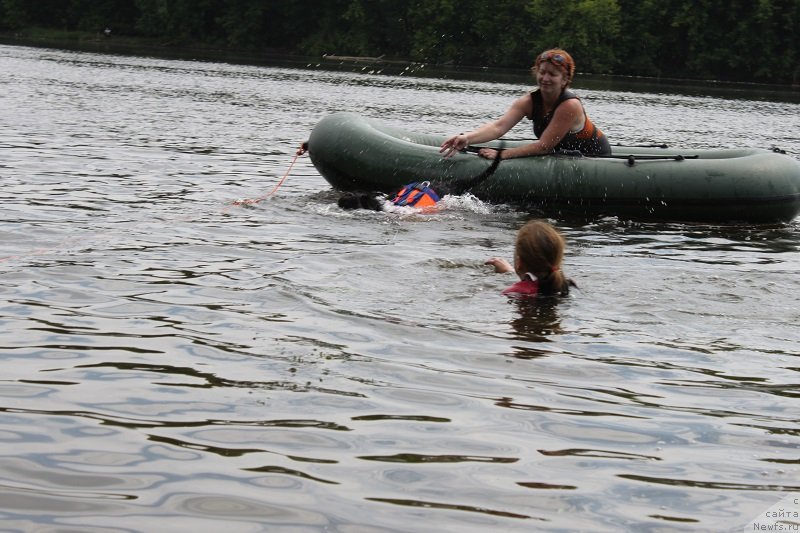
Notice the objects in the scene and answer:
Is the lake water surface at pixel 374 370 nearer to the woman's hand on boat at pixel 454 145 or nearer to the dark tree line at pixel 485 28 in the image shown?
the woman's hand on boat at pixel 454 145

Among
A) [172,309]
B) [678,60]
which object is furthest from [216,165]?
[678,60]

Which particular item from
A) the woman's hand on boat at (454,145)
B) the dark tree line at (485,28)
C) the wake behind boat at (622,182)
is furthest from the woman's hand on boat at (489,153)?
the dark tree line at (485,28)

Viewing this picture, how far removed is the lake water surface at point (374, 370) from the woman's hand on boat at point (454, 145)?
0.47 m

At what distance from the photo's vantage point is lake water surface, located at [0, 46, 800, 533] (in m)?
3.77

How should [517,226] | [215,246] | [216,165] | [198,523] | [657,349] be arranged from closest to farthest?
1. [198,523]
2. [657,349]
3. [215,246]
4. [517,226]
5. [216,165]

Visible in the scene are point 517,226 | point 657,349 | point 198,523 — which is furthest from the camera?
point 517,226

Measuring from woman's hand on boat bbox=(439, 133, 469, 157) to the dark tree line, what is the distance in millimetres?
45293

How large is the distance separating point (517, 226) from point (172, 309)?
4188 millimetres

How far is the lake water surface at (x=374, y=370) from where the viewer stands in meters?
3.77

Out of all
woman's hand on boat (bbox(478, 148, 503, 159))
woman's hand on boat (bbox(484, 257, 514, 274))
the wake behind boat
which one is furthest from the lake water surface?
woman's hand on boat (bbox(478, 148, 503, 159))

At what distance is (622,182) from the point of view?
994 centimetres

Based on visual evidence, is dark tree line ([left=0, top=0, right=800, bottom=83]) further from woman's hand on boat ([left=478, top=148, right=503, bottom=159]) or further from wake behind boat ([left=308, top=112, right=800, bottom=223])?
woman's hand on boat ([left=478, top=148, right=503, bottom=159])

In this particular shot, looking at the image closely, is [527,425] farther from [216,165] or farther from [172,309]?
[216,165]

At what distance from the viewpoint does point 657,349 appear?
5.69m
